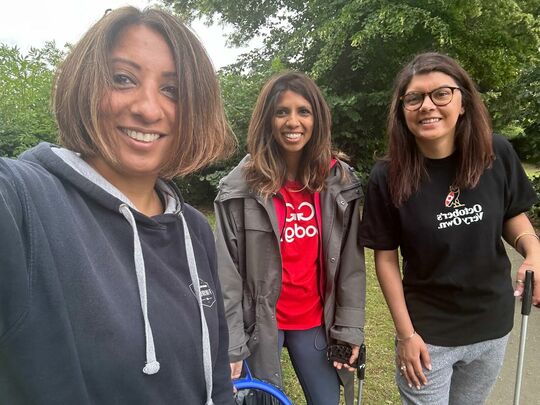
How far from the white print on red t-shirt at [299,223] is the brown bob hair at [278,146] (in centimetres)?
12

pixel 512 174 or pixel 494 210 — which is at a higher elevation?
pixel 512 174

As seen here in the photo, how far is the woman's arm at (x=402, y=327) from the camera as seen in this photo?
1755mm

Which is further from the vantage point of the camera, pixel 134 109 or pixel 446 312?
pixel 446 312

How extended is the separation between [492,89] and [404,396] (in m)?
10.8

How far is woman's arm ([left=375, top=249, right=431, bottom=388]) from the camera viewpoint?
175cm

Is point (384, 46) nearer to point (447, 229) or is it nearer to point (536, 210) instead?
point (536, 210)

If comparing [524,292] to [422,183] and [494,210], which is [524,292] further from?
[422,183]

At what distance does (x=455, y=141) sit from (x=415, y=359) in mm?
1020

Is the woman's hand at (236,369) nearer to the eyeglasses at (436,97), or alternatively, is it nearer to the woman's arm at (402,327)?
the woman's arm at (402,327)

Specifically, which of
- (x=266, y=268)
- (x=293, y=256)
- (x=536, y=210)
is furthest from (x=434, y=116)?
(x=536, y=210)

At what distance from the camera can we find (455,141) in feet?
5.93

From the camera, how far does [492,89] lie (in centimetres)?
1038

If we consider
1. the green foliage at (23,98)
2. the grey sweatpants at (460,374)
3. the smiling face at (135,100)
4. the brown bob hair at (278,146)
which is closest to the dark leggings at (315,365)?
the grey sweatpants at (460,374)

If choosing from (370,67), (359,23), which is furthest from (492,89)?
(359,23)
